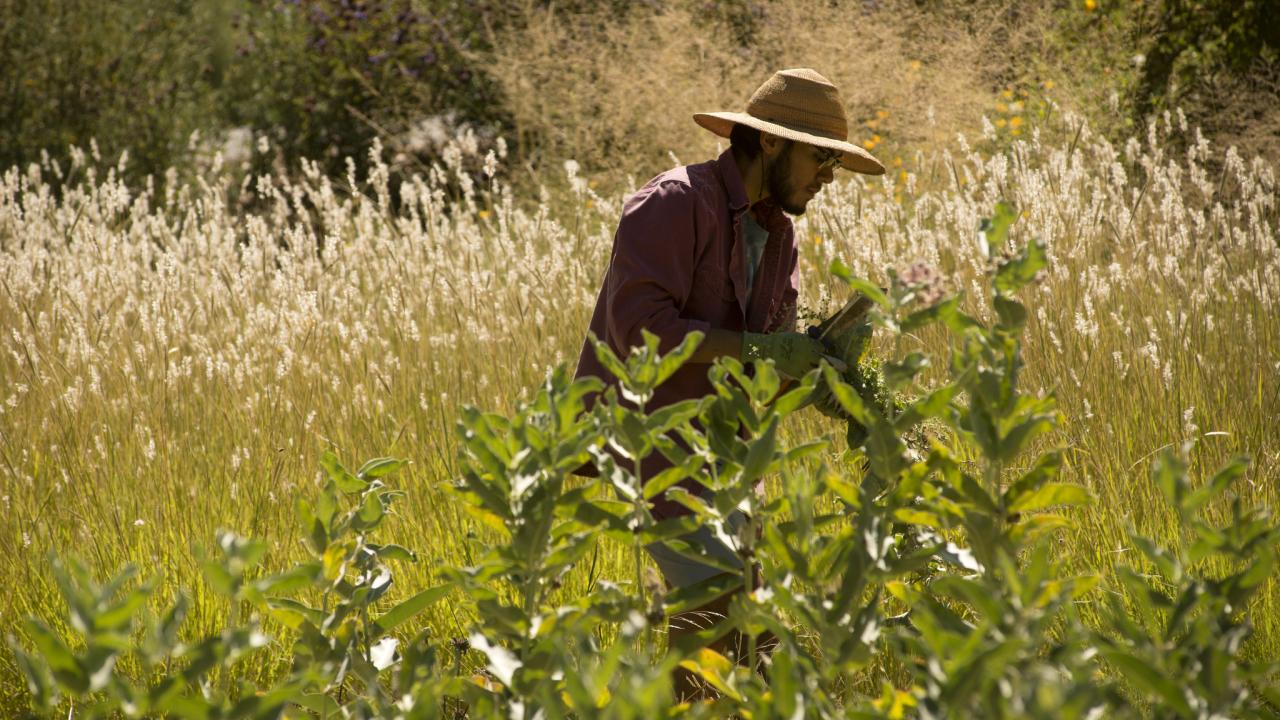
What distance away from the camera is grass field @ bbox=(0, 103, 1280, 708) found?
3029 millimetres

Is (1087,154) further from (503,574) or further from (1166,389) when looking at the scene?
(503,574)

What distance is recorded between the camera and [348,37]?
8867mm

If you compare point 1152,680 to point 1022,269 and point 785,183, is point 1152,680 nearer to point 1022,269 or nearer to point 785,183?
point 1022,269

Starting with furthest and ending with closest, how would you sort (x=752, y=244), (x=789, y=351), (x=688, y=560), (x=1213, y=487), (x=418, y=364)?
(x=418, y=364) < (x=752, y=244) < (x=688, y=560) < (x=789, y=351) < (x=1213, y=487)

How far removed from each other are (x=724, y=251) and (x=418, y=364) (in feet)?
5.65

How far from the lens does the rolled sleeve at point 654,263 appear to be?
2352 millimetres

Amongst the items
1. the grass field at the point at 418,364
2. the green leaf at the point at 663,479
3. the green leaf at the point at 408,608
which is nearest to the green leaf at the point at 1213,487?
the green leaf at the point at 663,479

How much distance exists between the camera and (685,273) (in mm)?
2416

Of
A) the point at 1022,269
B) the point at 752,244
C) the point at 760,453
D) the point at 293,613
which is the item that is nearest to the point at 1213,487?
the point at 1022,269

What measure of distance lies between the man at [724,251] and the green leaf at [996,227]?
812 millimetres

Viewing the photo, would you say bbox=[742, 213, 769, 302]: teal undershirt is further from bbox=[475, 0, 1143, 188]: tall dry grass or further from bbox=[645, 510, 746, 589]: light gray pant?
bbox=[475, 0, 1143, 188]: tall dry grass

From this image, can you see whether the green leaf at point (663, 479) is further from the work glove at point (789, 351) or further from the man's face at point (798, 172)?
the man's face at point (798, 172)

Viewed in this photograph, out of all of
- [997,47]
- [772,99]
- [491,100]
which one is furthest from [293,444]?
[491,100]

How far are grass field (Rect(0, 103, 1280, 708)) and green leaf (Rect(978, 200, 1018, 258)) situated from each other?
1.38 m
